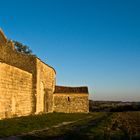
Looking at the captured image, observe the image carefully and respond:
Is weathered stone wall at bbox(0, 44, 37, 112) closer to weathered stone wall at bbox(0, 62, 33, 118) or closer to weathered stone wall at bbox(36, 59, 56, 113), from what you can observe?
weathered stone wall at bbox(0, 62, 33, 118)

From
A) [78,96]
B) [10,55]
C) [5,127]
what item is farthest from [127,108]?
[5,127]

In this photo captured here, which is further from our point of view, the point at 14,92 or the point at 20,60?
the point at 20,60

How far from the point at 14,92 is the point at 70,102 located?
1658cm

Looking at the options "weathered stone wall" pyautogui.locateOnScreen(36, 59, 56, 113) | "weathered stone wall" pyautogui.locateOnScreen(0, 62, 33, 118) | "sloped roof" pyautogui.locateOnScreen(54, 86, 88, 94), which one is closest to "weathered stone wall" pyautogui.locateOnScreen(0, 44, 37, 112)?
"weathered stone wall" pyautogui.locateOnScreen(0, 62, 33, 118)

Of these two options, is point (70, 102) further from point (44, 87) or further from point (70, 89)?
point (44, 87)

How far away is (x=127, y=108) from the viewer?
41.2 m

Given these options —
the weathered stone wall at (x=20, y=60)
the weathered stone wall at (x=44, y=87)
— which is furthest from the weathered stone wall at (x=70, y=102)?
the weathered stone wall at (x=20, y=60)

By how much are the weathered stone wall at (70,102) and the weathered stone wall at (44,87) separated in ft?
8.95

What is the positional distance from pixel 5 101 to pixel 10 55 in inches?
305

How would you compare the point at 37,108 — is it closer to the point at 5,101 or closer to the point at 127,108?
the point at 5,101

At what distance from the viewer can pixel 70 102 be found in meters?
39.5

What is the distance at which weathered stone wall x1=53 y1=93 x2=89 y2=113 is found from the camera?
39125 millimetres

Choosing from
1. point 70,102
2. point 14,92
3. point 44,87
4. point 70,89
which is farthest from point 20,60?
point 70,89

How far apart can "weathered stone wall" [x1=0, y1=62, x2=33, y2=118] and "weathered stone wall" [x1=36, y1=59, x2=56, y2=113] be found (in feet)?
6.54
